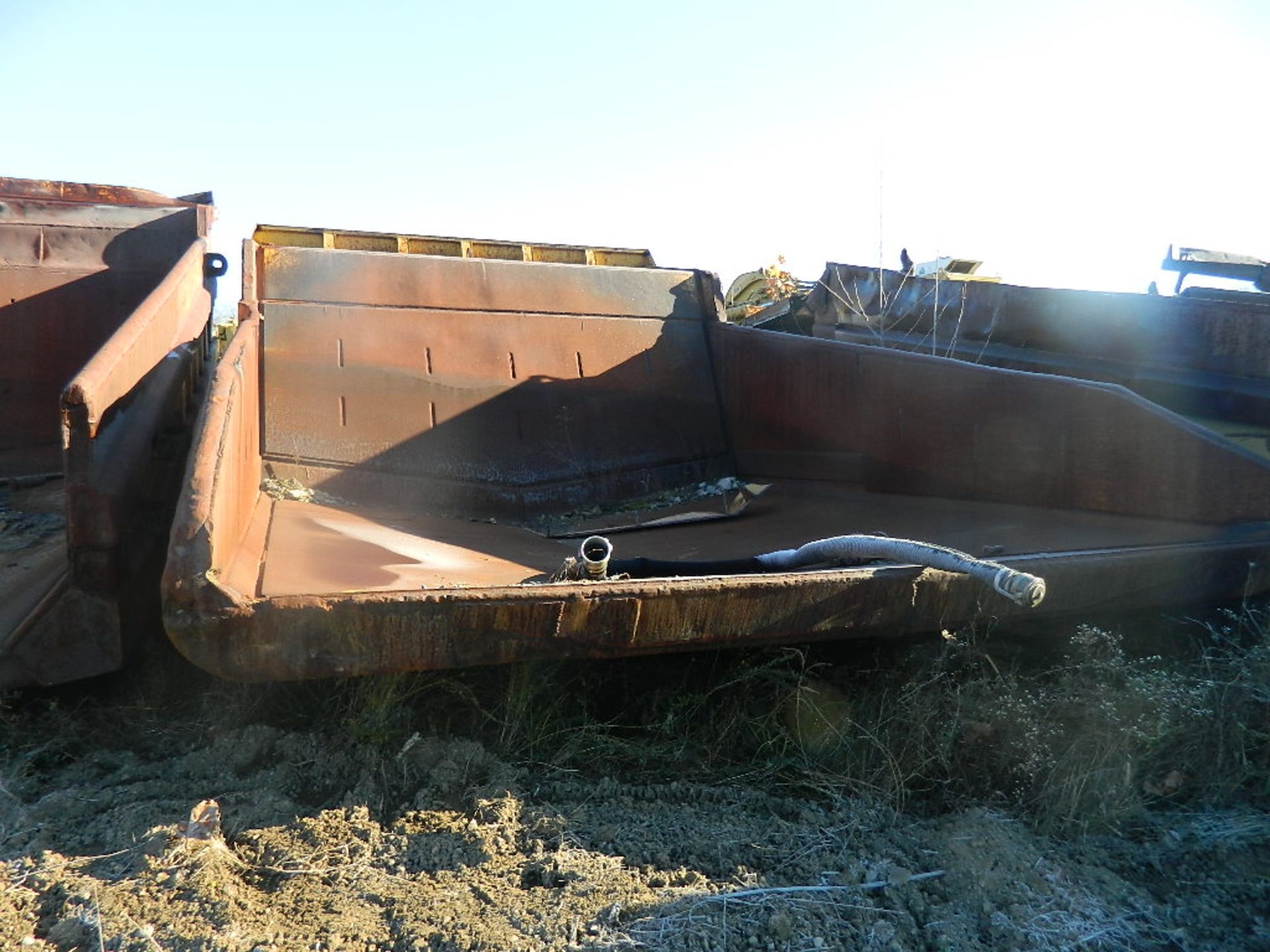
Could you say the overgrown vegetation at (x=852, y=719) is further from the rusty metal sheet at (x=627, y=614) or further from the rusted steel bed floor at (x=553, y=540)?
the rusted steel bed floor at (x=553, y=540)

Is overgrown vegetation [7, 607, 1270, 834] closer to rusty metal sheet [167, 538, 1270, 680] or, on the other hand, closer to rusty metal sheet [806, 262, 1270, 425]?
rusty metal sheet [167, 538, 1270, 680]

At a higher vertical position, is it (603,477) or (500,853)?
(603,477)

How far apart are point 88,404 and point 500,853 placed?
1.49m

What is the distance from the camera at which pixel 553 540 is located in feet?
11.8

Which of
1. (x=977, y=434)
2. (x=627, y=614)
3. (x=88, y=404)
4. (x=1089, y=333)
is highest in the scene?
(x=1089, y=333)

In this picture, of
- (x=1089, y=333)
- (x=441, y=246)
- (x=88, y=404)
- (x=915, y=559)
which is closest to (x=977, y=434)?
(x=915, y=559)

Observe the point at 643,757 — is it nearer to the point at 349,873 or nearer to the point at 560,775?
the point at 560,775

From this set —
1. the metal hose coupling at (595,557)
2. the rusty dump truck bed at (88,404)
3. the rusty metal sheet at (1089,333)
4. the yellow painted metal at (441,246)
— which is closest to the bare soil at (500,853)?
the rusty dump truck bed at (88,404)

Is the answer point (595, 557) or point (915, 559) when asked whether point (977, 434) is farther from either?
point (595, 557)

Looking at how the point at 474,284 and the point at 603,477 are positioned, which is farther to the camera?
the point at 474,284

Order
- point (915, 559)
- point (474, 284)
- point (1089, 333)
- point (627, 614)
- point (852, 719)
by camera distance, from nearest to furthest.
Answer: point (627, 614) → point (915, 559) → point (852, 719) → point (474, 284) → point (1089, 333)

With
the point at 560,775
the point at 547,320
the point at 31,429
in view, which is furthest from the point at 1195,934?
the point at 31,429

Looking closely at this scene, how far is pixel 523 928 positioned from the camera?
1.78 m

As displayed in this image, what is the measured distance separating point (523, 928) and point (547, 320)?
295cm
